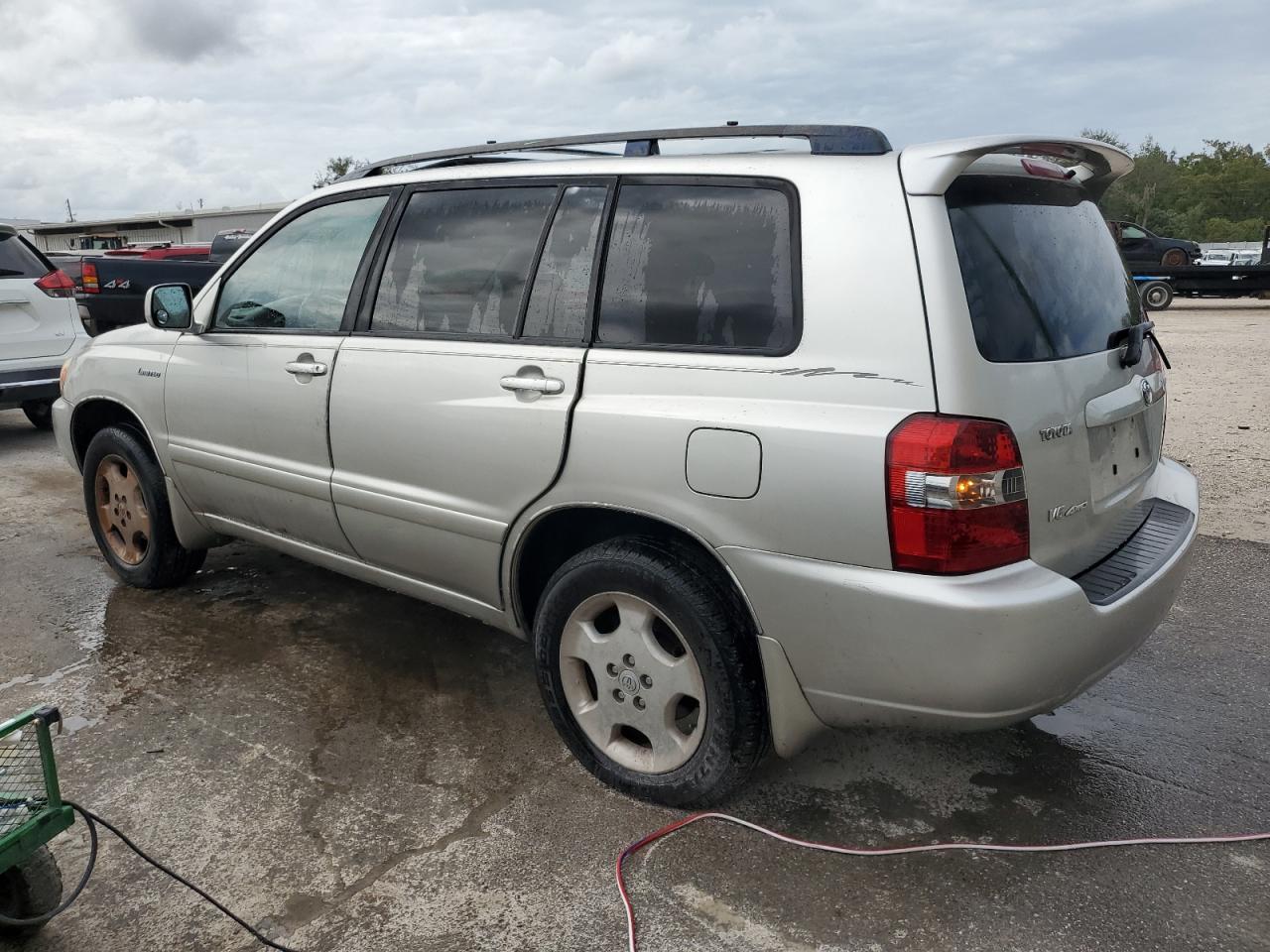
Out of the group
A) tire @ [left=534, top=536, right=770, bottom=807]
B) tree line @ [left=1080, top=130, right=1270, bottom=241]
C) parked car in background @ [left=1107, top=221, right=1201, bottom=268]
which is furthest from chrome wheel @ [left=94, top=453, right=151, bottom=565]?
tree line @ [left=1080, top=130, right=1270, bottom=241]

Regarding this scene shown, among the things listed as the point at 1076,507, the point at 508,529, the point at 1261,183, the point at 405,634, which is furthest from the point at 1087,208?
the point at 1261,183

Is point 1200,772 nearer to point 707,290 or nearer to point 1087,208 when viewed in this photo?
point 1087,208

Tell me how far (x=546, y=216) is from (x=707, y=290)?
0.66 metres

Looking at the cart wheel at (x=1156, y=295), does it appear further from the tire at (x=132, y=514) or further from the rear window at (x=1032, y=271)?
the tire at (x=132, y=514)

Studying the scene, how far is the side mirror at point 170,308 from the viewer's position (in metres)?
3.99

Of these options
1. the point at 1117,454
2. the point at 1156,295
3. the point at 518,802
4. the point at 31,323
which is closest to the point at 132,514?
the point at 518,802

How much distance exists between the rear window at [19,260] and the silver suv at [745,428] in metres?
5.46

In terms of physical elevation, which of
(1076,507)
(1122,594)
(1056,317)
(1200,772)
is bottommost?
(1200,772)

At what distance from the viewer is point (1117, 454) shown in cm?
269

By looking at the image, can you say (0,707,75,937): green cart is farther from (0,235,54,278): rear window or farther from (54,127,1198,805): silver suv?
(0,235,54,278): rear window

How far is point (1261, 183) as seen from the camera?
2608 inches

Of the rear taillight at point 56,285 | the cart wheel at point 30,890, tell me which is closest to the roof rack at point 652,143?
the cart wheel at point 30,890

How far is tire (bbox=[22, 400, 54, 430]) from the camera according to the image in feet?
28.5

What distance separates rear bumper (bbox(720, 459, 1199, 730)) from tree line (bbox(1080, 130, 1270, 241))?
6245cm
